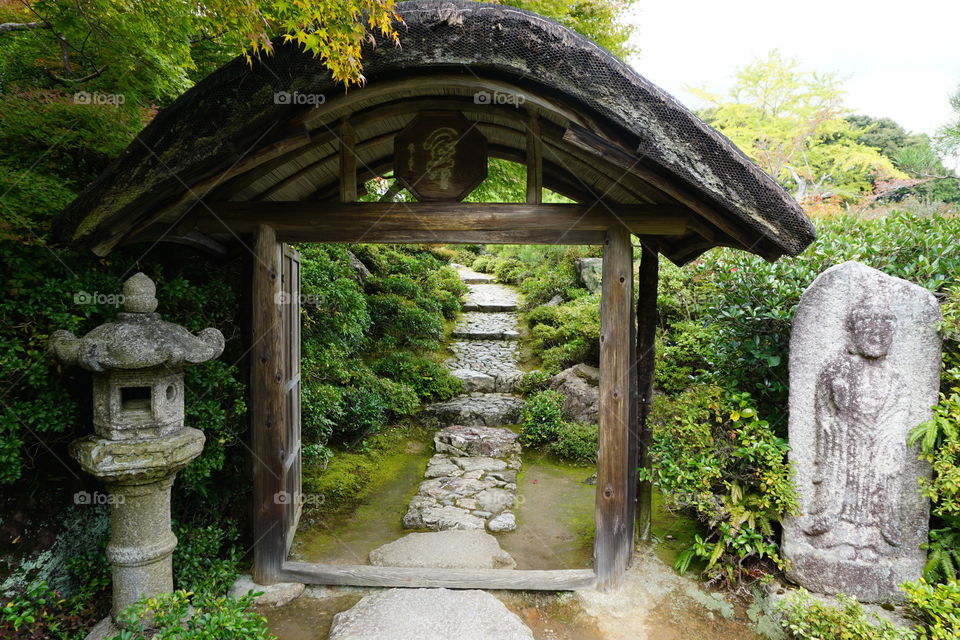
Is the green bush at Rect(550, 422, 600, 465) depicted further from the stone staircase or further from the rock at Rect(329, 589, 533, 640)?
the rock at Rect(329, 589, 533, 640)

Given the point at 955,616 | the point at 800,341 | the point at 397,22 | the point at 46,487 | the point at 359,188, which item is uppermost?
the point at 397,22

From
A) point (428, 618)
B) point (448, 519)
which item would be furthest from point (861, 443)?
point (448, 519)

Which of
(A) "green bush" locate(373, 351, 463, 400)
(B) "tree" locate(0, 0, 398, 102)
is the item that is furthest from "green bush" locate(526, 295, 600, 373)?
(B) "tree" locate(0, 0, 398, 102)

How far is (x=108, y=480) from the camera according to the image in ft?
9.93

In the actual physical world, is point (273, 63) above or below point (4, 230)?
above

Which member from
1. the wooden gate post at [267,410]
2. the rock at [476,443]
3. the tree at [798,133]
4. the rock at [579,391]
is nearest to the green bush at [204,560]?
the wooden gate post at [267,410]

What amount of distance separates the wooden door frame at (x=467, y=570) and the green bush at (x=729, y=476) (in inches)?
24.3

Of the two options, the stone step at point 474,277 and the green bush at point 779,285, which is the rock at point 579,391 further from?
the stone step at point 474,277

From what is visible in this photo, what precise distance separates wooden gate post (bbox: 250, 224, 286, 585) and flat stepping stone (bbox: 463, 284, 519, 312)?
31.7 ft

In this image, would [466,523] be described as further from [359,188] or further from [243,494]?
[359,188]

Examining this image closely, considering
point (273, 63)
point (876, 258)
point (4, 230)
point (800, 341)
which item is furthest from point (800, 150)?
point (4, 230)

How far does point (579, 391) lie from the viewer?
828 cm

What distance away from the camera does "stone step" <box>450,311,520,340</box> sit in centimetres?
1174

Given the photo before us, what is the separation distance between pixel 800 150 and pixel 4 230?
1870cm
